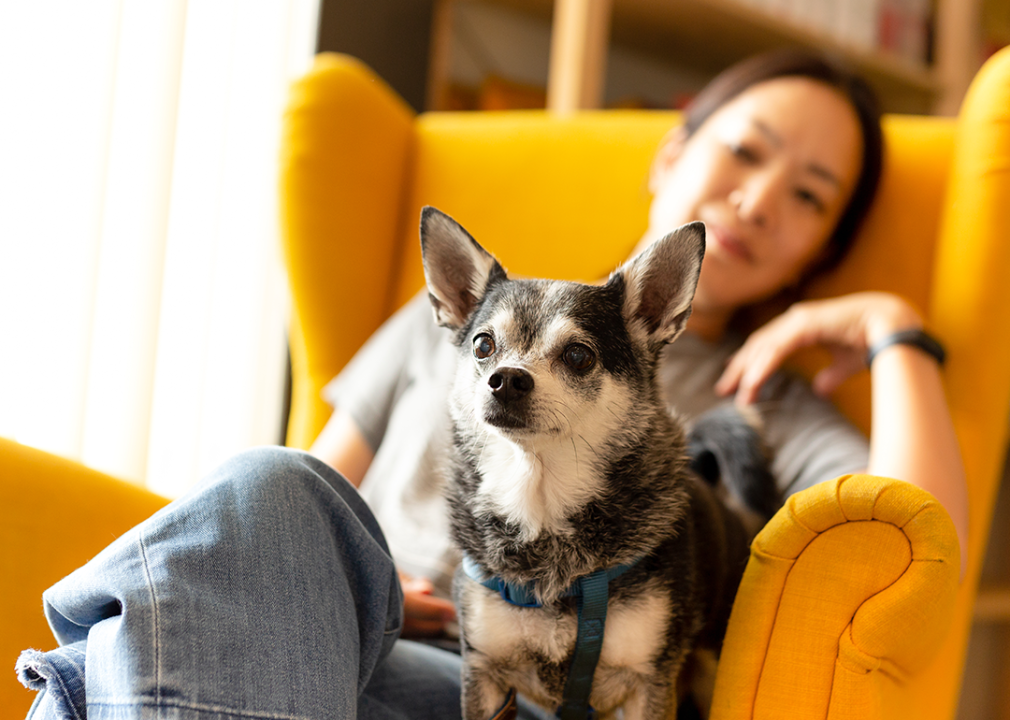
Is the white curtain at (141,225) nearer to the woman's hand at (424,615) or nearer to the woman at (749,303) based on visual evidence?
the woman at (749,303)

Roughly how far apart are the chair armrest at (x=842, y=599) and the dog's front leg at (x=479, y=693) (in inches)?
11.0

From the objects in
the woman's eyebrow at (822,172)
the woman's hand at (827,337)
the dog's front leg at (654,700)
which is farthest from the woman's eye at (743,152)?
the dog's front leg at (654,700)

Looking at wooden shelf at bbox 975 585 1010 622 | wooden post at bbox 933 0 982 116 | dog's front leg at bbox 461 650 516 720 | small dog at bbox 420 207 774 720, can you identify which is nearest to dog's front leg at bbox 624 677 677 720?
small dog at bbox 420 207 774 720

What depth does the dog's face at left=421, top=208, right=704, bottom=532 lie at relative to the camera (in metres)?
0.87

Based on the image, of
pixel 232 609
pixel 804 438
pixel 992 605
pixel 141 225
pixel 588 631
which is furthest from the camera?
pixel 992 605

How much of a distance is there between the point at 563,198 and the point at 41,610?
4.52 ft

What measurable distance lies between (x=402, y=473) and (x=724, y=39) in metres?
2.26

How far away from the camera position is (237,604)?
725 mm

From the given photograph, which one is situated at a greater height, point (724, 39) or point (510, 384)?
point (724, 39)

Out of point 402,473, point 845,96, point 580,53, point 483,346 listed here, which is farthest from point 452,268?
point 580,53

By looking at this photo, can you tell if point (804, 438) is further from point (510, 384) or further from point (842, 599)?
point (510, 384)

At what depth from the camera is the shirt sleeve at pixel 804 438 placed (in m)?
1.19

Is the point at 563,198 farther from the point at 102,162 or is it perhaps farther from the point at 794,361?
the point at 102,162

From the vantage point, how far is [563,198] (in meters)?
1.82
